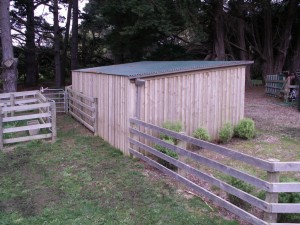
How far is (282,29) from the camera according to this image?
2553 cm

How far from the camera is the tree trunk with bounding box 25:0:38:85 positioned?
895 inches

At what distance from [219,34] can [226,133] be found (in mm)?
15007

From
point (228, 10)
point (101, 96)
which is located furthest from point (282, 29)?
point (101, 96)

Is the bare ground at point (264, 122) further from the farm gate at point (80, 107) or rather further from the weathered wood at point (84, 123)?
the weathered wood at point (84, 123)

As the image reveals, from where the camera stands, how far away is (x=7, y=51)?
14.6 metres

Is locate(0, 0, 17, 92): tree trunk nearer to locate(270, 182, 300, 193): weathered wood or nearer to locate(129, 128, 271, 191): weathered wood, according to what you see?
locate(129, 128, 271, 191): weathered wood

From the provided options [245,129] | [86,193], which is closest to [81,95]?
[245,129]

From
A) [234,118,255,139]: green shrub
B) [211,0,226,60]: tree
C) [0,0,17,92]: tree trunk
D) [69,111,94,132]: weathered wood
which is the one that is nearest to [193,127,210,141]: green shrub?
[234,118,255,139]: green shrub

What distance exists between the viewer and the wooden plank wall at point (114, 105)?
7691 millimetres

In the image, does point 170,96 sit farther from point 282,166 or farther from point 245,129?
point 282,166

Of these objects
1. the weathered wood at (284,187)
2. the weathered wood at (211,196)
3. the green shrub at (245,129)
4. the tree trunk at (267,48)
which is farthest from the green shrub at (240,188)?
the tree trunk at (267,48)

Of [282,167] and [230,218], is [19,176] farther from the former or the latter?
[282,167]

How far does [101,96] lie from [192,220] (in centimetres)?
564

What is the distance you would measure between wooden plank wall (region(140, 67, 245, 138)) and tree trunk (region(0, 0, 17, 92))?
9026 mm
